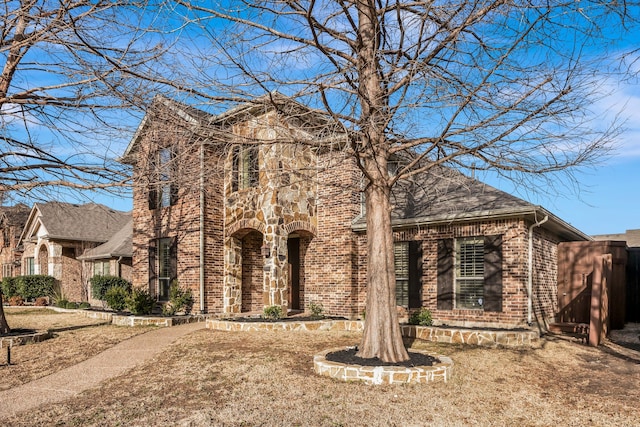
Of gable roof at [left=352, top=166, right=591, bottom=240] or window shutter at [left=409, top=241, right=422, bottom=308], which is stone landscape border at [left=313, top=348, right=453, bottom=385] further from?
window shutter at [left=409, top=241, right=422, bottom=308]

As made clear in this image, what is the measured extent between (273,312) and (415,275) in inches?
154

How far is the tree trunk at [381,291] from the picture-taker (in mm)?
7852

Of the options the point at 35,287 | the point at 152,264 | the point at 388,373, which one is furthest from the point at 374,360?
the point at 35,287

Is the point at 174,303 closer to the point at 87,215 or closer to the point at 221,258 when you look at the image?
the point at 221,258

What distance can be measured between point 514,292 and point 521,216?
1.76 meters

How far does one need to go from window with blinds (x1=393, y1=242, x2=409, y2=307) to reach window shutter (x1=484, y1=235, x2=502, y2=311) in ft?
7.49

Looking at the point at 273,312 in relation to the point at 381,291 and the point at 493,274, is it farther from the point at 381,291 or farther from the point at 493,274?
the point at 381,291

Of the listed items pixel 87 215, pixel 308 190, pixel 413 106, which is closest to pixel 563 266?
pixel 308 190

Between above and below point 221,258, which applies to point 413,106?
above

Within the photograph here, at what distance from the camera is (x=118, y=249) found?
861 inches

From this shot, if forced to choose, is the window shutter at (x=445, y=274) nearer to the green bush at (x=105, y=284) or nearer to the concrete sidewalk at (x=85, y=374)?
the concrete sidewalk at (x=85, y=374)

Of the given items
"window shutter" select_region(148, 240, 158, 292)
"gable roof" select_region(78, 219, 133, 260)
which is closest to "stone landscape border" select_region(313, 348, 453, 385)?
"window shutter" select_region(148, 240, 158, 292)

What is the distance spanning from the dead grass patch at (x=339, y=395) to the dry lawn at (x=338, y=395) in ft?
0.05

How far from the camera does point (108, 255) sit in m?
22.0
